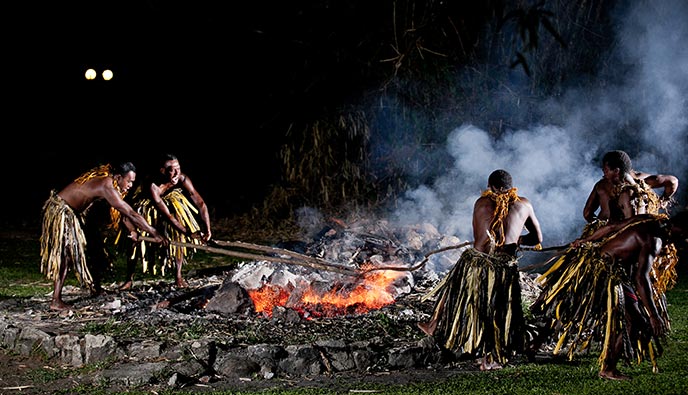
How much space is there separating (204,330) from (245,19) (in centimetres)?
930

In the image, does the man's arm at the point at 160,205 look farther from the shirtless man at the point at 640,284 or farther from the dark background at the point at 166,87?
the dark background at the point at 166,87

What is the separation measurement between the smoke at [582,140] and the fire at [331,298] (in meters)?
3.63

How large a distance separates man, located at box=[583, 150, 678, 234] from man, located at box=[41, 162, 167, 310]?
11.5 feet

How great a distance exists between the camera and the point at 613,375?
15.5ft

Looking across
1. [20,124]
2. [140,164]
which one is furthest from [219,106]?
[20,124]

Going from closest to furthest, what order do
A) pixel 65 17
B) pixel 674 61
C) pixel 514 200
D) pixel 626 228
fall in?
pixel 626 228
pixel 514 200
pixel 674 61
pixel 65 17

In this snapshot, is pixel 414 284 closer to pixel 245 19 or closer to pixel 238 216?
pixel 238 216

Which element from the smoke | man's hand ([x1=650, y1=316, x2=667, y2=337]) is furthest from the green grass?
the smoke

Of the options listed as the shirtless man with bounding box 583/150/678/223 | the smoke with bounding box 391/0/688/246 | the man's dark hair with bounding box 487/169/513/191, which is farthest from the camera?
the smoke with bounding box 391/0/688/246

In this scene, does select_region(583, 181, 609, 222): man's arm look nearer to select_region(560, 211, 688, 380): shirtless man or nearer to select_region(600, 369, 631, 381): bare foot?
select_region(560, 211, 688, 380): shirtless man

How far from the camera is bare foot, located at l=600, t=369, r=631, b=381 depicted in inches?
185

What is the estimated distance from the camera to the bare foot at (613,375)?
4703 mm

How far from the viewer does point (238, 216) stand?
13.8 metres

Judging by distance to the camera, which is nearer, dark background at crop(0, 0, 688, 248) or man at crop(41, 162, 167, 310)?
man at crop(41, 162, 167, 310)
